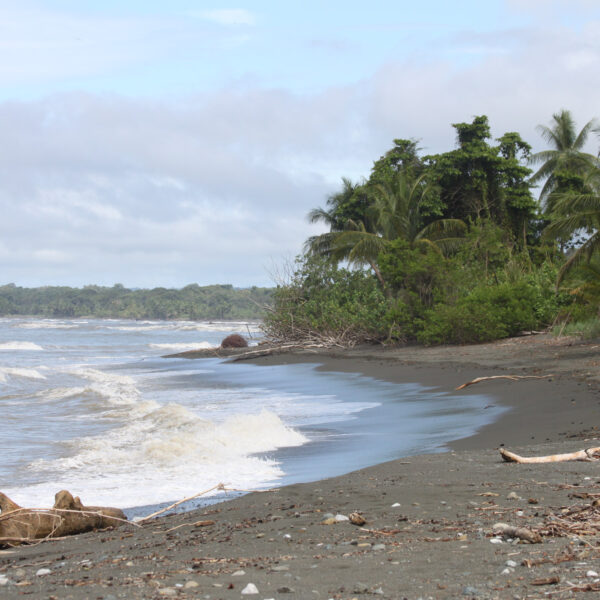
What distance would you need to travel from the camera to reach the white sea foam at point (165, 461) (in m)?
8.07

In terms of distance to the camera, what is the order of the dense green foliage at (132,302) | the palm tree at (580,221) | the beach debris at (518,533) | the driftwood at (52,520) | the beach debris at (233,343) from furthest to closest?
Result: the dense green foliage at (132,302) < the beach debris at (233,343) < the palm tree at (580,221) < the driftwood at (52,520) < the beach debris at (518,533)

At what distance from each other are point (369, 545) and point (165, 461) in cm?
562

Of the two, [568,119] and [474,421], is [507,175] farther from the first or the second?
[474,421]

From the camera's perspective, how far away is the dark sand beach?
3.61 meters

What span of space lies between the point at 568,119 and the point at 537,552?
1716 inches

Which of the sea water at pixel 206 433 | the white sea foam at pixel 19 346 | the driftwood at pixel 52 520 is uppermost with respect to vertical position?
the driftwood at pixel 52 520

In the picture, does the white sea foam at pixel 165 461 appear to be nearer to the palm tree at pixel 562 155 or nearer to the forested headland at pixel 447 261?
the forested headland at pixel 447 261

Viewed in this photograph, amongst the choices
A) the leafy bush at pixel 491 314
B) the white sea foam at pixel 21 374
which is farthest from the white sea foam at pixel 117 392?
the leafy bush at pixel 491 314

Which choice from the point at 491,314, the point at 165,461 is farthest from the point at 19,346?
the point at 165,461

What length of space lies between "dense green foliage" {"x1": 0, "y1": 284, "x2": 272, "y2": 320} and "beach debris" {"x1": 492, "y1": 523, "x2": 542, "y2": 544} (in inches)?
4345

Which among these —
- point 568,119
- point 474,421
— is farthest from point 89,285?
Answer: point 474,421

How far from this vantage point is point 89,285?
6176 inches

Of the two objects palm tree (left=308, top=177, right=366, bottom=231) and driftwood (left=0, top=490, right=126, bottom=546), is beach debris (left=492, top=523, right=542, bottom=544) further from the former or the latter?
palm tree (left=308, top=177, right=366, bottom=231)

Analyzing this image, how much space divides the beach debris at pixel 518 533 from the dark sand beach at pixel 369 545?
47 millimetres
